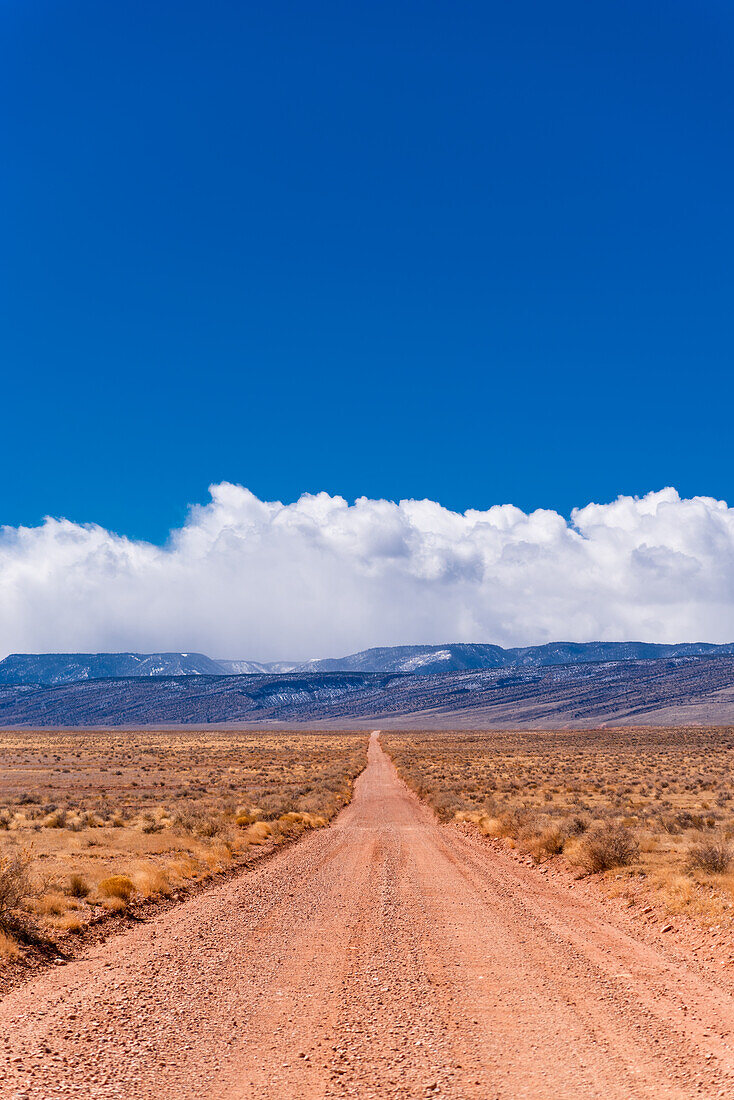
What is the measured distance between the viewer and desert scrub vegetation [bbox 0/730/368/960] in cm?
1315

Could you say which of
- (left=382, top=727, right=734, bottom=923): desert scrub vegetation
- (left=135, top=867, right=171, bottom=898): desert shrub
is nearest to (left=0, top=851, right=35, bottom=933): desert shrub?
(left=135, top=867, right=171, bottom=898): desert shrub

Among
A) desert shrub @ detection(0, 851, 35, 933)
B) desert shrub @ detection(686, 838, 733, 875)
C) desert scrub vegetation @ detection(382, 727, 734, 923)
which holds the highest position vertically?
desert shrub @ detection(0, 851, 35, 933)

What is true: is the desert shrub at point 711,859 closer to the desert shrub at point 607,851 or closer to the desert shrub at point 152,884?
the desert shrub at point 607,851

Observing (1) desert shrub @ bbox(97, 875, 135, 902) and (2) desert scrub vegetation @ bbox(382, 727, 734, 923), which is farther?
(2) desert scrub vegetation @ bbox(382, 727, 734, 923)

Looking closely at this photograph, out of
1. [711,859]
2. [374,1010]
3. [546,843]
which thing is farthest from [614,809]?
[374,1010]

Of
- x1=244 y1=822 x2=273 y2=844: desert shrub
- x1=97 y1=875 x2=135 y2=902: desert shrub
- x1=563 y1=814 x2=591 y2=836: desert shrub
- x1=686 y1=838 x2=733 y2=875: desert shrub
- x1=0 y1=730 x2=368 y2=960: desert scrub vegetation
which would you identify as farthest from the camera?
x1=244 y1=822 x2=273 y2=844: desert shrub

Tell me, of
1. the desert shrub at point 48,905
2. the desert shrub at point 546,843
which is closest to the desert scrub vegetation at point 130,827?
the desert shrub at point 48,905

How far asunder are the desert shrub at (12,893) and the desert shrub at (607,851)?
466 inches

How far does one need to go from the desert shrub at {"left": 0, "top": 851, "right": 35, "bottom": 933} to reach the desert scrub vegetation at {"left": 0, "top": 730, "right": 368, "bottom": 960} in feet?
0.06

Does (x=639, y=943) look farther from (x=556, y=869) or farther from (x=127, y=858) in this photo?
(x=127, y=858)

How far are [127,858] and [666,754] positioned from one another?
69.6 metres

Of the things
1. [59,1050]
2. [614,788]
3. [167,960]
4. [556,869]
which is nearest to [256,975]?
[167,960]

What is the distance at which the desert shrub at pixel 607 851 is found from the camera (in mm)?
17125

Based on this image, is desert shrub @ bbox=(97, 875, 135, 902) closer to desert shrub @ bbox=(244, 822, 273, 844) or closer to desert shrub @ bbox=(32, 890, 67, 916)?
desert shrub @ bbox=(32, 890, 67, 916)
